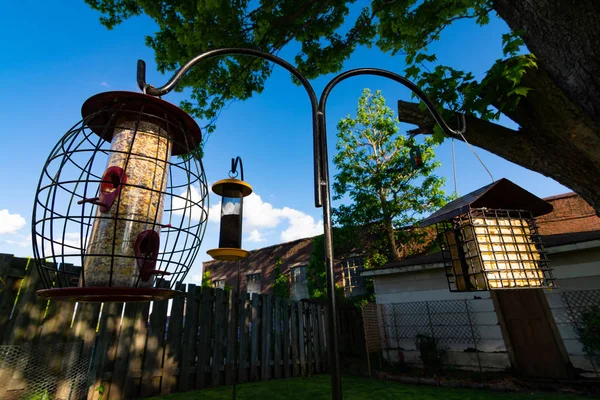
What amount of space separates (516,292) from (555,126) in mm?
6423

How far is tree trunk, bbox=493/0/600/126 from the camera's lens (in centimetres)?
246

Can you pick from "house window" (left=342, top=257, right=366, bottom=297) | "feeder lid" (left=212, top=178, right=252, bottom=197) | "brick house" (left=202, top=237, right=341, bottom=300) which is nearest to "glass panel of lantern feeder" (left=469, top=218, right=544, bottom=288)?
"feeder lid" (left=212, top=178, right=252, bottom=197)

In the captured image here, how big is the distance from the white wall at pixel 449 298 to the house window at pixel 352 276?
287 inches

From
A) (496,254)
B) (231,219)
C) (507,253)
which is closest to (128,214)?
(231,219)

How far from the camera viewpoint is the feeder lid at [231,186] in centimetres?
379

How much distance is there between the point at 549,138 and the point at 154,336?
5.54 meters

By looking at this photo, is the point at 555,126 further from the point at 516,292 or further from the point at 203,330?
the point at 516,292

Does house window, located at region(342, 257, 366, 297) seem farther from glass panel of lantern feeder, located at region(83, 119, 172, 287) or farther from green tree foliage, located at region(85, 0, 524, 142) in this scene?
glass panel of lantern feeder, located at region(83, 119, 172, 287)

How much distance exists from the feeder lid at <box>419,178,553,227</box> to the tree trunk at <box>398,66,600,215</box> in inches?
15.3

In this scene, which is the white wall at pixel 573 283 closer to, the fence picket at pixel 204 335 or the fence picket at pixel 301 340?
the fence picket at pixel 301 340

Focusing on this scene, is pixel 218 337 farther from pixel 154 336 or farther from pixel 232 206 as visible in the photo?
pixel 232 206

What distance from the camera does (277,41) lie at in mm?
5633

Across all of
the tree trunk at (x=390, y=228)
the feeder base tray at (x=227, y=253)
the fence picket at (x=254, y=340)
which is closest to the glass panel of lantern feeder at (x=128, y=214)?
the feeder base tray at (x=227, y=253)

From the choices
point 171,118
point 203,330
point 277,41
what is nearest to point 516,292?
point 203,330
